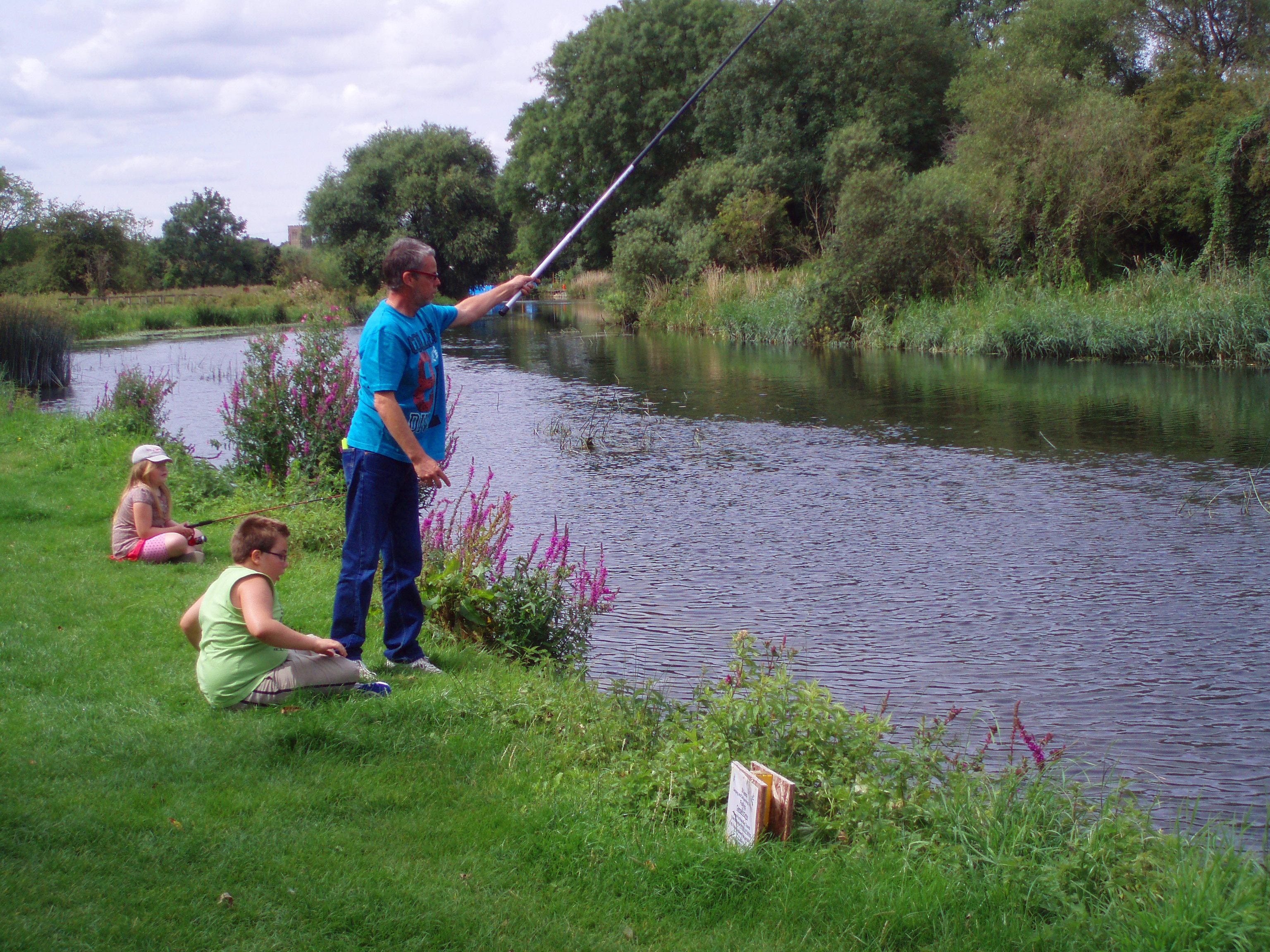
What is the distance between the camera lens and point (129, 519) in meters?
7.59

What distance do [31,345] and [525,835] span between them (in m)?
24.0

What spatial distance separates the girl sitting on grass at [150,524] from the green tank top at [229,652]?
2986 millimetres

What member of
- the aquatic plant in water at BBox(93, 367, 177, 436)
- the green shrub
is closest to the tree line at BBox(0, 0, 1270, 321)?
the green shrub

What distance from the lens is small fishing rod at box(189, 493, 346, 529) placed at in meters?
7.09

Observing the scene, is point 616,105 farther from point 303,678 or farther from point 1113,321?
point 303,678

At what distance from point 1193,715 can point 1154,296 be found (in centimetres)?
2023

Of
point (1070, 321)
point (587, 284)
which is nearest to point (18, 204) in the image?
point (587, 284)

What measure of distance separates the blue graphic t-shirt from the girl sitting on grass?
3.02 metres

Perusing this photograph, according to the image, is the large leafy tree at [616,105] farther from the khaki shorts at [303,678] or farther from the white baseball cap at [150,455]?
the khaki shorts at [303,678]

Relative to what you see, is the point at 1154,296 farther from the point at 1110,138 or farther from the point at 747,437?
the point at 747,437

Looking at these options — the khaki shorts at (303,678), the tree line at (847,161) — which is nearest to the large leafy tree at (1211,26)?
the tree line at (847,161)

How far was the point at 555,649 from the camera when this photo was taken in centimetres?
622

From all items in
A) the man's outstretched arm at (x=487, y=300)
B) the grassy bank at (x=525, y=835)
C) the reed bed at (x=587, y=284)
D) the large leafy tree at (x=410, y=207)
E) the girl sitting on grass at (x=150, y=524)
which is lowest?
the grassy bank at (x=525, y=835)

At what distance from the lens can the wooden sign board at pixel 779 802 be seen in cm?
364
